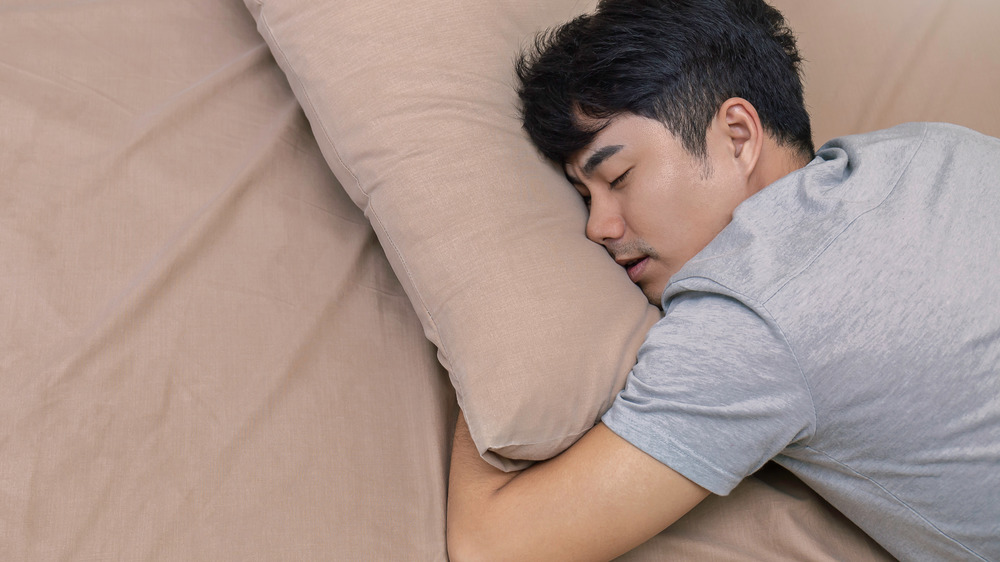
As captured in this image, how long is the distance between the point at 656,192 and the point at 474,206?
25 centimetres

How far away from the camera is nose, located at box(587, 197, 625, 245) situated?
104cm

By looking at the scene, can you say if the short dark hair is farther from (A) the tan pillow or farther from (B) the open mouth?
→ (B) the open mouth

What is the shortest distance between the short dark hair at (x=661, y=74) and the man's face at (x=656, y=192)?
0.8 inches

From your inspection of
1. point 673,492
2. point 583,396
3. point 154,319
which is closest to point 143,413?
point 154,319

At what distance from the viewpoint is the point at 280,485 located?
892mm

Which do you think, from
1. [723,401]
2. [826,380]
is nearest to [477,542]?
[723,401]

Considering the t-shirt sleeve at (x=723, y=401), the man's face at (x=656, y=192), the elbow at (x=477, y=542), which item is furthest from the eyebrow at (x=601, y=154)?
the elbow at (x=477, y=542)

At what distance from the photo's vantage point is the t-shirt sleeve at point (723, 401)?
2.62ft

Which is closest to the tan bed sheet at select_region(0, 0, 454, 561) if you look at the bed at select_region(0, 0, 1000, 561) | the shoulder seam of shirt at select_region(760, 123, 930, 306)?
the bed at select_region(0, 0, 1000, 561)

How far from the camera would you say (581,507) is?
0.83 metres

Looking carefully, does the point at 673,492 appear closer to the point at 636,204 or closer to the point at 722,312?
the point at 722,312

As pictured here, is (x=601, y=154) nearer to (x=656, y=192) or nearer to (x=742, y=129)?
(x=656, y=192)

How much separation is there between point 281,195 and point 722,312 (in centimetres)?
70

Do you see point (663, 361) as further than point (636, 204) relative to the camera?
No
